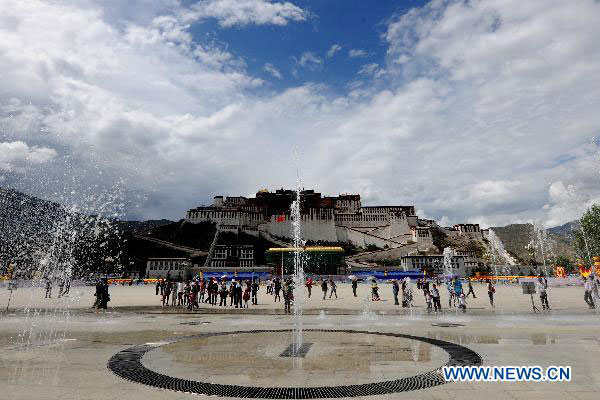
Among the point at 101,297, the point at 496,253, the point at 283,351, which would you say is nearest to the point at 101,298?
the point at 101,297

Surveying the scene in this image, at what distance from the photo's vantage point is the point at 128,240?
368ft

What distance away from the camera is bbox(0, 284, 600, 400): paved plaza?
5727 millimetres

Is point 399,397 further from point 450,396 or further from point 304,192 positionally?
point 304,192

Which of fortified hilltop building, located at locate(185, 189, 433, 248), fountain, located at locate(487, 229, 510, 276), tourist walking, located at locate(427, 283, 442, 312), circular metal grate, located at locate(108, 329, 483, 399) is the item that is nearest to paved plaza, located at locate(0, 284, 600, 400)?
circular metal grate, located at locate(108, 329, 483, 399)

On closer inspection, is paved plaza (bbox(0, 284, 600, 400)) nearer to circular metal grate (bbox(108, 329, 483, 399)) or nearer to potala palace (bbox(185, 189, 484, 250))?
circular metal grate (bbox(108, 329, 483, 399))

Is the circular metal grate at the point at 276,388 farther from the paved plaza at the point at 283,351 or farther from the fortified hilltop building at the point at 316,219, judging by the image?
the fortified hilltop building at the point at 316,219

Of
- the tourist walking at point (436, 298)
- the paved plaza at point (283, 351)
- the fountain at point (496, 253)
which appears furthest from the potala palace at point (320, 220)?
the paved plaza at point (283, 351)

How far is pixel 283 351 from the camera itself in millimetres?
8594

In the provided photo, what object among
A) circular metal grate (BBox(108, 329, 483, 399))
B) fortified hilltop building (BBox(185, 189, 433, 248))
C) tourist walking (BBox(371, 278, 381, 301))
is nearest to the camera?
circular metal grate (BBox(108, 329, 483, 399))

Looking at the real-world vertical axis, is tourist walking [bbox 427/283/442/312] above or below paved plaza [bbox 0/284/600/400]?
above

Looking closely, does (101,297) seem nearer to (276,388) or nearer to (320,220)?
(276,388)

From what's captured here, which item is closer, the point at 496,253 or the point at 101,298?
the point at 101,298

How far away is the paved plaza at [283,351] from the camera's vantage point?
573 centimetres

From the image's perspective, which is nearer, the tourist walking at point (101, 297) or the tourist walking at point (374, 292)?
the tourist walking at point (101, 297)
